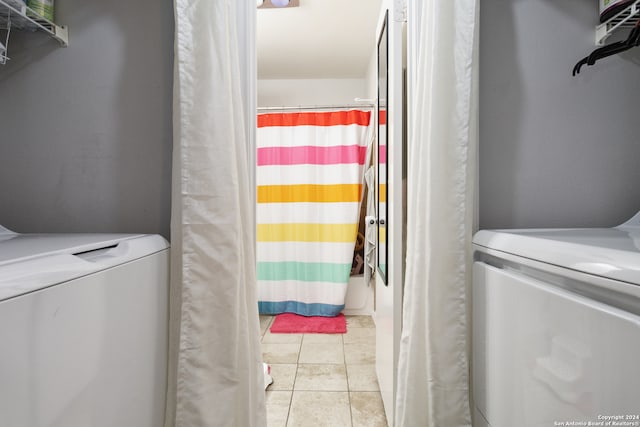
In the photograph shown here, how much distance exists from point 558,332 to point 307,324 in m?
2.15

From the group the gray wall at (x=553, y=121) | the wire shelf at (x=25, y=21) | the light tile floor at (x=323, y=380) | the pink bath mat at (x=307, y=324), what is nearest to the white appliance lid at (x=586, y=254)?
the gray wall at (x=553, y=121)

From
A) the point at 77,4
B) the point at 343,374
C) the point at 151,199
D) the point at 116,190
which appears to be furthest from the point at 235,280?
the point at 343,374

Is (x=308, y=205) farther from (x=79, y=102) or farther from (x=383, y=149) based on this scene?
(x=79, y=102)

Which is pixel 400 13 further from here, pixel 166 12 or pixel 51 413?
pixel 51 413

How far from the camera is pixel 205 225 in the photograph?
90 centimetres

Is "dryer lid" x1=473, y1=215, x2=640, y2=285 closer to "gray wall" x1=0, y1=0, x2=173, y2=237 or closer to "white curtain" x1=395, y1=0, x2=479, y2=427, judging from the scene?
"white curtain" x1=395, y1=0, x2=479, y2=427

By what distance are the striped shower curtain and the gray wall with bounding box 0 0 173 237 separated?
65.7 inches

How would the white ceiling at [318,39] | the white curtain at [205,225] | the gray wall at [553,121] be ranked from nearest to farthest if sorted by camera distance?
the white curtain at [205,225] → the gray wall at [553,121] → the white ceiling at [318,39]

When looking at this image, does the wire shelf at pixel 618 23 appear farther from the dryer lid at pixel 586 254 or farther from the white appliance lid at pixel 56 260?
the white appliance lid at pixel 56 260

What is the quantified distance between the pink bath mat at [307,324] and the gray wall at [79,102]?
1707 mm

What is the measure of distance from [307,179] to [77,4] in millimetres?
1846

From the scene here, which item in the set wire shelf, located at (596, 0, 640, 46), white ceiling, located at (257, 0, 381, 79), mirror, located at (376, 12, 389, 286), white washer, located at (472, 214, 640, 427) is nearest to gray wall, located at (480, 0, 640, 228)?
wire shelf, located at (596, 0, 640, 46)

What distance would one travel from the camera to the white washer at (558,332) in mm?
448

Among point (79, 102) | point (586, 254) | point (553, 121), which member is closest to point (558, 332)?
point (586, 254)
